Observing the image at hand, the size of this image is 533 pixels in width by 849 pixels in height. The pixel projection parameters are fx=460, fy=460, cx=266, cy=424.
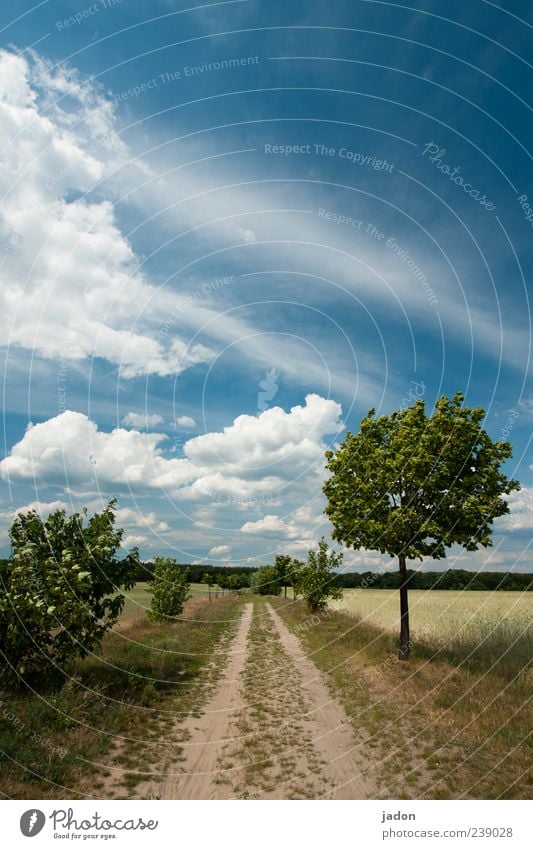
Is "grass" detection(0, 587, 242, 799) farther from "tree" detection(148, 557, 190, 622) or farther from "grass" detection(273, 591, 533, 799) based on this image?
"tree" detection(148, 557, 190, 622)

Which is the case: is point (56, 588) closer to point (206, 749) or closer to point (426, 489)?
point (206, 749)

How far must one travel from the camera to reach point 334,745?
11.4 m

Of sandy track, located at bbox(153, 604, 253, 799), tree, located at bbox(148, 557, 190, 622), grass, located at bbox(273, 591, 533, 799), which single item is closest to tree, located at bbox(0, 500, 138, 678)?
sandy track, located at bbox(153, 604, 253, 799)

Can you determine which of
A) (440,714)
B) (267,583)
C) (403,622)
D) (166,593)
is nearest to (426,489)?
(403,622)

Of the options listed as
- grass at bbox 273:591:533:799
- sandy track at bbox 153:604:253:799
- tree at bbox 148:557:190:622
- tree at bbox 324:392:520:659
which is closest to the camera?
sandy track at bbox 153:604:253:799

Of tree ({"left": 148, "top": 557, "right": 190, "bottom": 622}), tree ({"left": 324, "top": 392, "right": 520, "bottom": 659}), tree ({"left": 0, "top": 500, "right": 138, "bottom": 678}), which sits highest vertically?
tree ({"left": 324, "top": 392, "right": 520, "bottom": 659})

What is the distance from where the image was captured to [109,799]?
866 cm

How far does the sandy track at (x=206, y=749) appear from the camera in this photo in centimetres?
899

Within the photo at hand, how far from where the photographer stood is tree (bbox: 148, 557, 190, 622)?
1350 inches

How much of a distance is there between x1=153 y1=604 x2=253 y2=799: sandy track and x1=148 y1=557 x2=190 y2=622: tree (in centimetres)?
1647

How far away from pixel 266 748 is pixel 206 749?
4.81ft

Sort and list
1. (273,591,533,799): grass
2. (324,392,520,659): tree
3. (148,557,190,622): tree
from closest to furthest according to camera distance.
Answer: (273,591,533,799): grass → (324,392,520,659): tree → (148,557,190,622): tree

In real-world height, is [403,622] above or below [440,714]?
above

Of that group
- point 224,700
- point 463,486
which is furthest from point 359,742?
point 463,486
